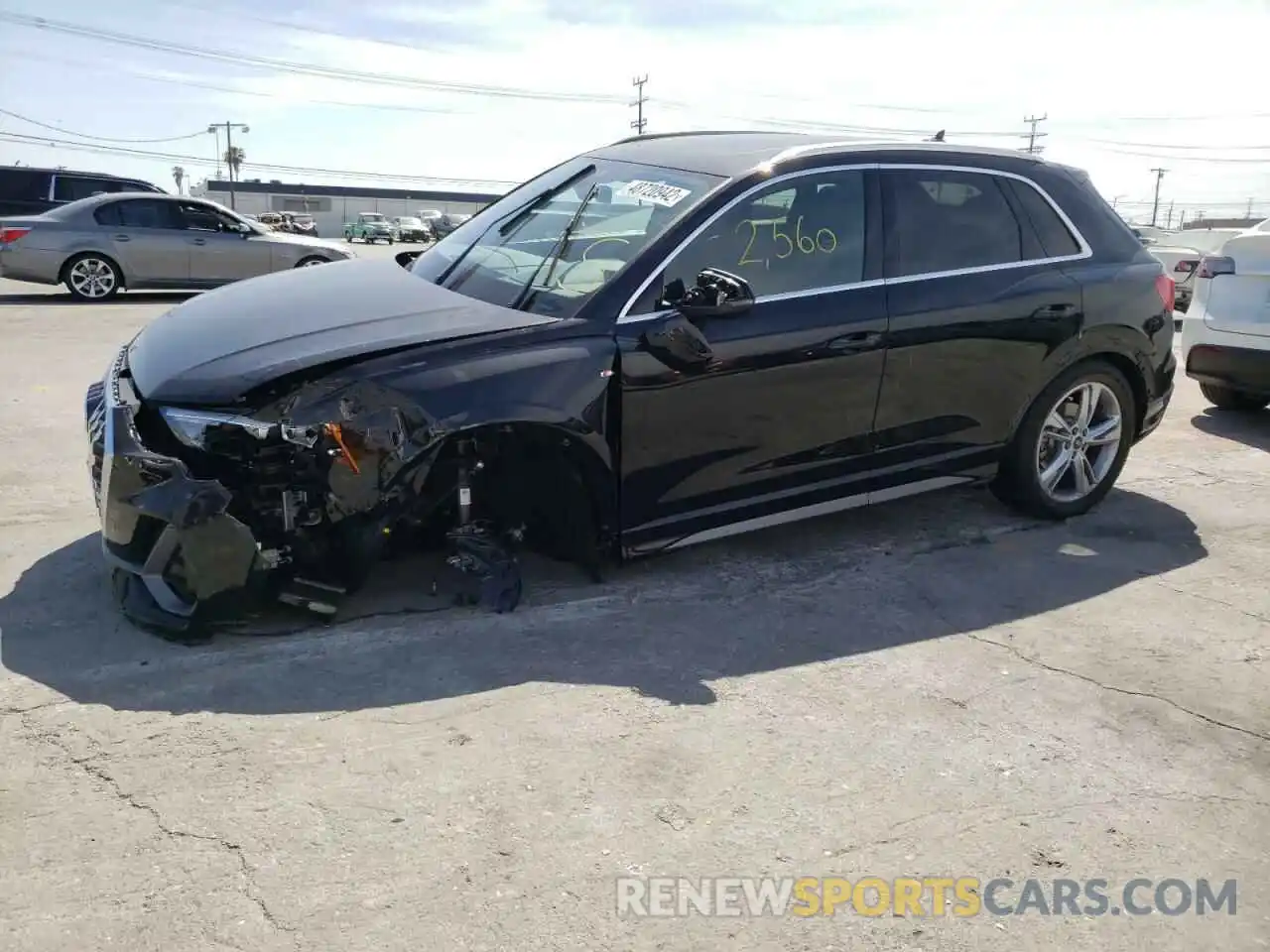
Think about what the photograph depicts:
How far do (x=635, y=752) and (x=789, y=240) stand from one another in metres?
2.33

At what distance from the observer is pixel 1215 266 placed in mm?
7301

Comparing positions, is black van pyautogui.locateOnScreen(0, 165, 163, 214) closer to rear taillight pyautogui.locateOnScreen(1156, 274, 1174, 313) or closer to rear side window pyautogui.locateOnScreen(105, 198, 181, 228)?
rear side window pyautogui.locateOnScreen(105, 198, 181, 228)

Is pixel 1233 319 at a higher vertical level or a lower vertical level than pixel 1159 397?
higher

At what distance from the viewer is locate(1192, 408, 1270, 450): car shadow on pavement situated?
24.2ft

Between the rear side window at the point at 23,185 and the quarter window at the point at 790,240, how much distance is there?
15.0 m

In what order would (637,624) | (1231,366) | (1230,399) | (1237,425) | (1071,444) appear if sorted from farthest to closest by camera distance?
(1230,399) < (1237,425) < (1231,366) < (1071,444) < (637,624)

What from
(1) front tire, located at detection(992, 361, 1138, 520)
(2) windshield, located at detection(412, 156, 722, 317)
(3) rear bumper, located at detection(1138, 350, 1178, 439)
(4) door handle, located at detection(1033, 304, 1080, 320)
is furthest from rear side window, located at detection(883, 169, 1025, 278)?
(3) rear bumper, located at detection(1138, 350, 1178, 439)

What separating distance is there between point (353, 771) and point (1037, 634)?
2677mm

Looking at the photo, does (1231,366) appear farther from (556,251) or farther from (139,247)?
(139,247)

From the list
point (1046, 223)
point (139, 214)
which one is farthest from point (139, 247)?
point (1046, 223)

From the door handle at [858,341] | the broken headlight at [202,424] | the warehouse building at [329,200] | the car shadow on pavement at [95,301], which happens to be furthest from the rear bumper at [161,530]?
the warehouse building at [329,200]

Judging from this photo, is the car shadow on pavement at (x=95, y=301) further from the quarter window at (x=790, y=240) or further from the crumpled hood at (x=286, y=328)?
the quarter window at (x=790, y=240)

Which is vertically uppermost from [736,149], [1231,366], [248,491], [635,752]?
[736,149]

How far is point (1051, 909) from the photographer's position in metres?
2.54
